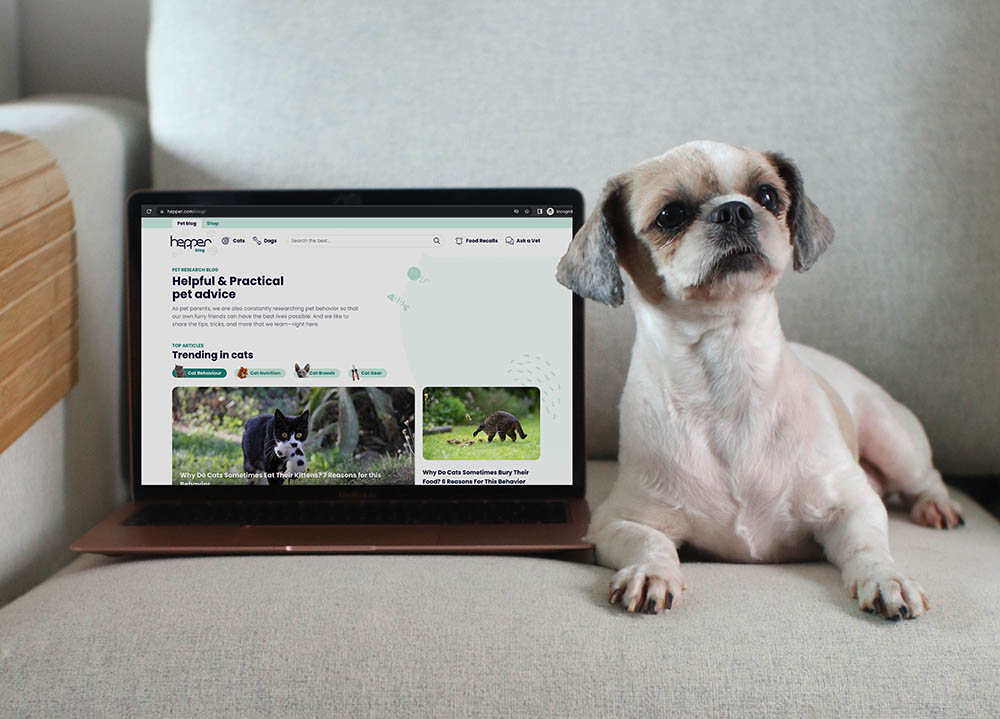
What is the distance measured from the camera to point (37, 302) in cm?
131

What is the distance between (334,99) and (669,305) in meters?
0.83

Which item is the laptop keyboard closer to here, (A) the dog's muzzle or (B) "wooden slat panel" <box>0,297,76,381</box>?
(B) "wooden slat panel" <box>0,297,76,381</box>

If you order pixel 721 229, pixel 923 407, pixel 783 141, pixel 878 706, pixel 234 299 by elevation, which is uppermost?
pixel 783 141

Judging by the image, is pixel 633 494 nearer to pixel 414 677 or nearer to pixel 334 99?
pixel 414 677

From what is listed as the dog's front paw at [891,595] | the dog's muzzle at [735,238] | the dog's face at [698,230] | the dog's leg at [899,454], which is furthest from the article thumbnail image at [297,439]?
the dog's leg at [899,454]

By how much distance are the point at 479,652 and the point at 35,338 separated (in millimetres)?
829

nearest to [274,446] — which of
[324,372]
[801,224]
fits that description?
[324,372]

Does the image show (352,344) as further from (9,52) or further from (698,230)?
(9,52)

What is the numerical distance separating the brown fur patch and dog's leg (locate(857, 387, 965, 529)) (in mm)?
81

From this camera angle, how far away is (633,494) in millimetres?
1253

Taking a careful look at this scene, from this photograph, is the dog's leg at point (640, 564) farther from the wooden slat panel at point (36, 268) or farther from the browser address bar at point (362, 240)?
the wooden slat panel at point (36, 268)

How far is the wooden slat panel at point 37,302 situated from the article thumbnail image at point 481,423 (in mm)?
588

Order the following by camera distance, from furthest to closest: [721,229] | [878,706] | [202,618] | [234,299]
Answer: [234,299] < [721,229] < [202,618] < [878,706]

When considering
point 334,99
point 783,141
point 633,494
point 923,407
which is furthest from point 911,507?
point 334,99
